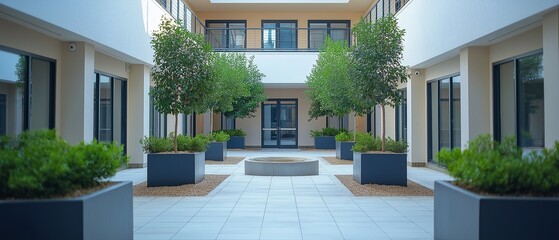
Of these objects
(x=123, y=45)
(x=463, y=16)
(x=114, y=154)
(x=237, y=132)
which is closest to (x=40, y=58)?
(x=123, y=45)

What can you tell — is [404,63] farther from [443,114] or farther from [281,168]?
[281,168]

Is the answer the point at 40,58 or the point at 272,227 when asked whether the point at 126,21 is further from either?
the point at 272,227

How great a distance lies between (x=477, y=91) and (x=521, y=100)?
1.67 m

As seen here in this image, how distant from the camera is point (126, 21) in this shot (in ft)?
50.4

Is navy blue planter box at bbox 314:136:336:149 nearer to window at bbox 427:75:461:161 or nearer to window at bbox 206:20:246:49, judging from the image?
window at bbox 206:20:246:49

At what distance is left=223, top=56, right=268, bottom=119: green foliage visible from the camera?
27.3 meters

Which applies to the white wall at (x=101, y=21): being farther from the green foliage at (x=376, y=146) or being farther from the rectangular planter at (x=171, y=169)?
the green foliage at (x=376, y=146)

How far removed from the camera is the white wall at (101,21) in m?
10.1

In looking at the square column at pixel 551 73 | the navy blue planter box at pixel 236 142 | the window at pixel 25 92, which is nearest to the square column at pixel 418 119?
the square column at pixel 551 73

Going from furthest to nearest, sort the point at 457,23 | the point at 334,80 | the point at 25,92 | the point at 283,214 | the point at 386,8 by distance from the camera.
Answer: the point at 386,8 < the point at 334,80 < the point at 457,23 < the point at 25,92 < the point at 283,214

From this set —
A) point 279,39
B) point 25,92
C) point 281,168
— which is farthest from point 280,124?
point 25,92

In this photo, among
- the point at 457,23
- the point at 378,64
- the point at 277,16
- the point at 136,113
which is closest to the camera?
the point at 378,64

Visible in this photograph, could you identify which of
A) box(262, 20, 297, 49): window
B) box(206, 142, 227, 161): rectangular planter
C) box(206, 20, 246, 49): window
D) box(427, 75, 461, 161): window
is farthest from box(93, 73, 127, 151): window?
box(262, 20, 297, 49): window

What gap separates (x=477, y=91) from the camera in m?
14.1
